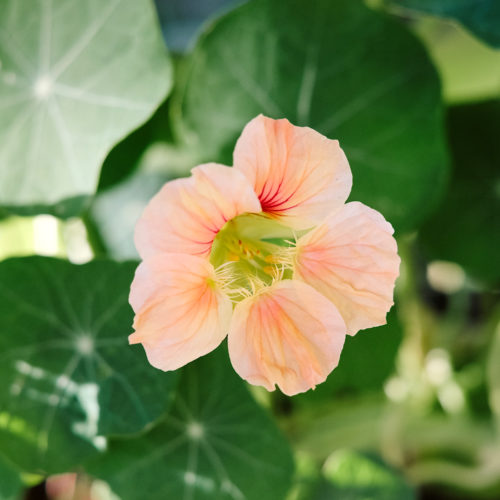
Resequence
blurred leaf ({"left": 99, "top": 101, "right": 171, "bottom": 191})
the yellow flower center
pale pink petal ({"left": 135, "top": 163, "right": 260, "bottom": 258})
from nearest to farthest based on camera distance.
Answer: pale pink petal ({"left": 135, "top": 163, "right": 260, "bottom": 258}) < the yellow flower center < blurred leaf ({"left": 99, "top": 101, "right": 171, "bottom": 191})

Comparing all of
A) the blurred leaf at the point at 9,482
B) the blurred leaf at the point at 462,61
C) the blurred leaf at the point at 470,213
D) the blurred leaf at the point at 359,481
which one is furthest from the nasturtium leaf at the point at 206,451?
the blurred leaf at the point at 462,61

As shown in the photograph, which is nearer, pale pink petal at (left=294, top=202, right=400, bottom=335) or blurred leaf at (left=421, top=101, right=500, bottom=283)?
pale pink petal at (left=294, top=202, right=400, bottom=335)

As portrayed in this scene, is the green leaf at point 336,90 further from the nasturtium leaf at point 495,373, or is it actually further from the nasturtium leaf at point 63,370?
the nasturtium leaf at point 495,373

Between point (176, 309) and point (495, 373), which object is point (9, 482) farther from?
point (495, 373)

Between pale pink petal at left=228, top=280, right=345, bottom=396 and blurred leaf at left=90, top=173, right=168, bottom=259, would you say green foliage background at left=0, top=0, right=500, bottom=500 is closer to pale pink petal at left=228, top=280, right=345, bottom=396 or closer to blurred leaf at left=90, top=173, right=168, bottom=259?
blurred leaf at left=90, top=173, right=168, bottom=259

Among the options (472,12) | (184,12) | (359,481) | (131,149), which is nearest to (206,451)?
(359,481)

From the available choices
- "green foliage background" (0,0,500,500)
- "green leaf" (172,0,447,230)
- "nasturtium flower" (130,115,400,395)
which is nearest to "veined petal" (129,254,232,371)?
"nasturtium flower" (130,115,400,395)
